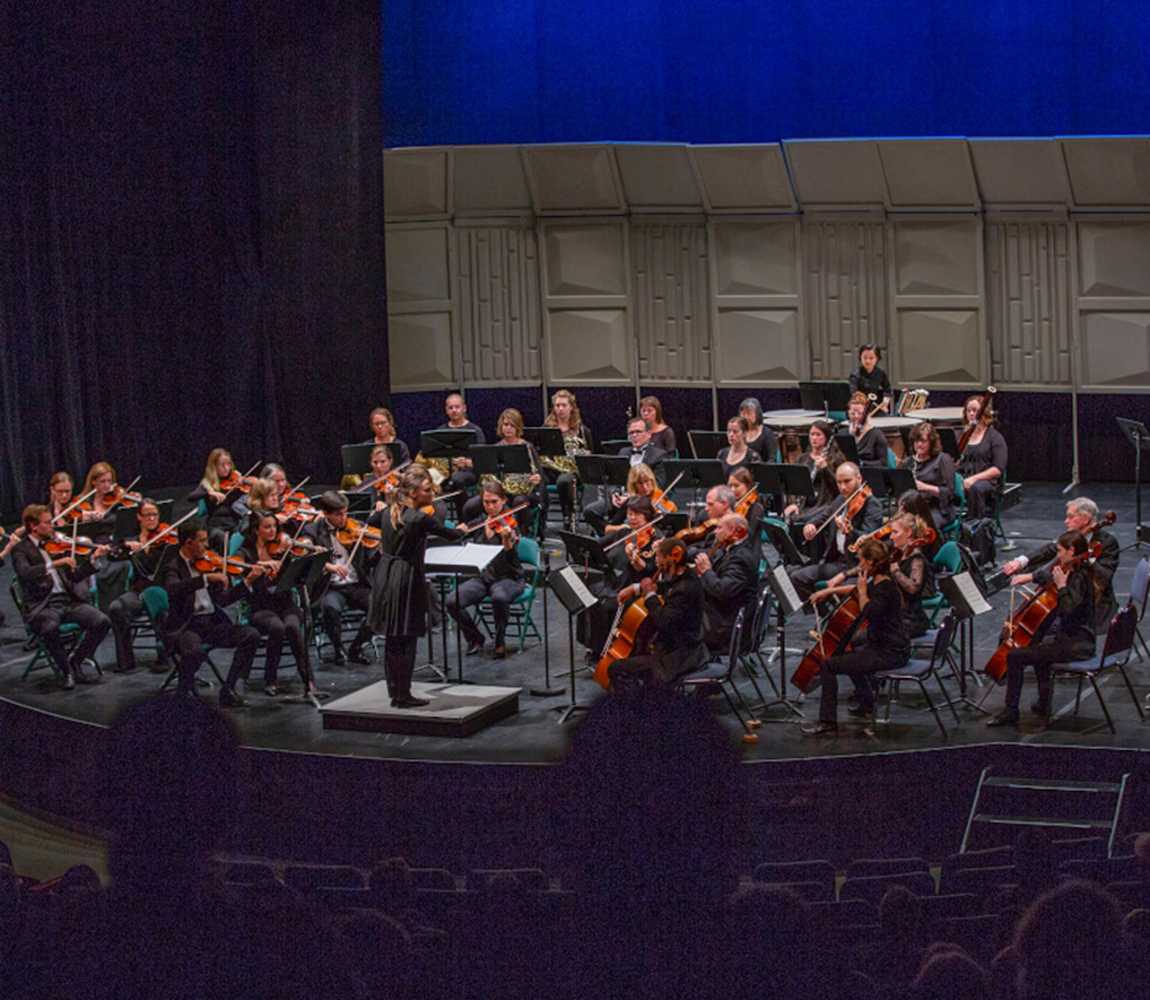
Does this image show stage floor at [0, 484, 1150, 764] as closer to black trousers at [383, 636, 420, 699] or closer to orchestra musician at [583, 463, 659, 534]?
black trousers at [383, 636, 420, 699]

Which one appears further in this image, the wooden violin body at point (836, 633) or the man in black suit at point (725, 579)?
the man in black suit at point (725, 579)

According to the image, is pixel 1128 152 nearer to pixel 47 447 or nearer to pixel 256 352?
pixel 256 352

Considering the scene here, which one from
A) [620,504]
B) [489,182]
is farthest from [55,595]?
[489,182]

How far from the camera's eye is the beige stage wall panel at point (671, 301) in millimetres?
18156

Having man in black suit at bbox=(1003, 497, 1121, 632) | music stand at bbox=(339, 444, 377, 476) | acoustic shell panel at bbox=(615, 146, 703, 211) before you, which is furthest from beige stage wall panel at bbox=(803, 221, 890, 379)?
man in black suit at bbox=(1003, 497, 1121, 632)

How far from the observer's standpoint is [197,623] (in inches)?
410

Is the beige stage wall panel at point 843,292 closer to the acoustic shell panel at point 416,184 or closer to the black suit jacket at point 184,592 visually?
the acoustic shell panel at point 416,184

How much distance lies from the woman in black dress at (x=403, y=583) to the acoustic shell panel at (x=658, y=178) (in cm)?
845

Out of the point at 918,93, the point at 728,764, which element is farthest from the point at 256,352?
the point at 728,764

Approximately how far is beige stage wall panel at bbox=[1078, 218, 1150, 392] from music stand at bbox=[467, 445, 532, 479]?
20.8 feet

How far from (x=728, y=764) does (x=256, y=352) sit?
1126 cm

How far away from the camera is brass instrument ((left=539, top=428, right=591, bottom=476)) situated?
14516mm

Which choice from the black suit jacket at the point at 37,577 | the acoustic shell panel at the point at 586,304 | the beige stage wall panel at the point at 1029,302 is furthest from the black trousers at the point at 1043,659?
the acoustic shell panel at the point at 586,304

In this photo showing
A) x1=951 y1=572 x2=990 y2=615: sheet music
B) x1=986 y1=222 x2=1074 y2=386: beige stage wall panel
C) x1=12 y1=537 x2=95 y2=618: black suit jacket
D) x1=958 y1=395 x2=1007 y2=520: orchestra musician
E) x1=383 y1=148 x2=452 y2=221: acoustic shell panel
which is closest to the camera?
x1=951 y1=572 x2=990 y2=615: sheet music
